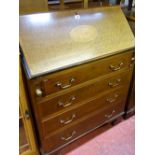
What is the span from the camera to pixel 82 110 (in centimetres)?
138

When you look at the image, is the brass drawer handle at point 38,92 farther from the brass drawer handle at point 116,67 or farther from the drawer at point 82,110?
the brass drawer handle at point 116,67

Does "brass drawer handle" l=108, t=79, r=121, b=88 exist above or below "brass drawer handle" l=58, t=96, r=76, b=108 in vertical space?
above

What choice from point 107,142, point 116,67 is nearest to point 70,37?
point 116,67

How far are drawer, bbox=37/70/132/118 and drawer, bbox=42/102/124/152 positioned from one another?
8.7 inches

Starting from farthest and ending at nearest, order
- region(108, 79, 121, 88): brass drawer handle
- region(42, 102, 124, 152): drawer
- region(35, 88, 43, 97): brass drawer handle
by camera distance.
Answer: region(108, 79, 121, 88): brass drawer handle, region(42, 102, 124, 152): drawer, region(35, 88, 43, 97): brass drawer handle

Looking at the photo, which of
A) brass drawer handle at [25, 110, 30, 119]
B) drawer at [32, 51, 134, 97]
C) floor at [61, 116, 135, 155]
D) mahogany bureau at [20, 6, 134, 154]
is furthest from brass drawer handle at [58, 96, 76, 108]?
floor at [61, 116, 135, 155]

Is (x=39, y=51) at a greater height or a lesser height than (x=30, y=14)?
lesser

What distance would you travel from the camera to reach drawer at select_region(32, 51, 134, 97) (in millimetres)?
1040

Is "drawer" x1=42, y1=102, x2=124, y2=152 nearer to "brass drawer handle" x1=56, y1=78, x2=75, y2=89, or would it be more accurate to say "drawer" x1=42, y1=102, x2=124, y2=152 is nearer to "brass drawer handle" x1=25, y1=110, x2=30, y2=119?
"brass drawer handle" x1=25, y1=110, x2=30, y2=119

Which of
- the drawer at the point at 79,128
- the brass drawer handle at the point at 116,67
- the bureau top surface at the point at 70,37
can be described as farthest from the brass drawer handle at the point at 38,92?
the brass drawer handle at the point at 116,67
